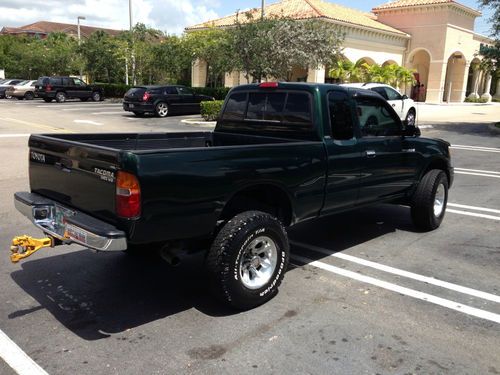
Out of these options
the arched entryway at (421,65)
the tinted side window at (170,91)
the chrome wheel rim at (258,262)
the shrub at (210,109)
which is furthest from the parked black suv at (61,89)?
the chrome wheel rim at (258,262)

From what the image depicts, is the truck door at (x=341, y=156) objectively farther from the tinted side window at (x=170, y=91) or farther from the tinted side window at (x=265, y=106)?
the tinted side window at (x=170, y=91)

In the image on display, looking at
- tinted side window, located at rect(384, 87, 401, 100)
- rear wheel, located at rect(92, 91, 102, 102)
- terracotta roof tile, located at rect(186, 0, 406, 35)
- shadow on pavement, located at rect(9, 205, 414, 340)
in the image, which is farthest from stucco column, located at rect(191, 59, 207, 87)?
shadow on pavement, located at rect(9, 205, 414, 340)

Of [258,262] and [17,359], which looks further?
[258,262]

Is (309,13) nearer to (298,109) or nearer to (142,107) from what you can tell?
(142,107)

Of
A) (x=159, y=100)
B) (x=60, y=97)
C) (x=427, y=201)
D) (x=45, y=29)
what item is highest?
(x=45, y=29)

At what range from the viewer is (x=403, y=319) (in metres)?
4.02

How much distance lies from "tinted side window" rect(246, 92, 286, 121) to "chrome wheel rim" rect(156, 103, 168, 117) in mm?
18642

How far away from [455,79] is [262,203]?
162 ft

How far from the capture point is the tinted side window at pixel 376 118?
542 cm

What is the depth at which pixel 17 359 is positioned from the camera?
3.34 meters

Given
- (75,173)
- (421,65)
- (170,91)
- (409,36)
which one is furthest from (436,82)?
(75,173)

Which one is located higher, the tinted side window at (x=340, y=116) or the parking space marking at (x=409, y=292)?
the tinted side window at (x=340, y=116)

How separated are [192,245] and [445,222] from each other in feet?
14.6

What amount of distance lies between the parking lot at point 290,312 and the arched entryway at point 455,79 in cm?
4545
